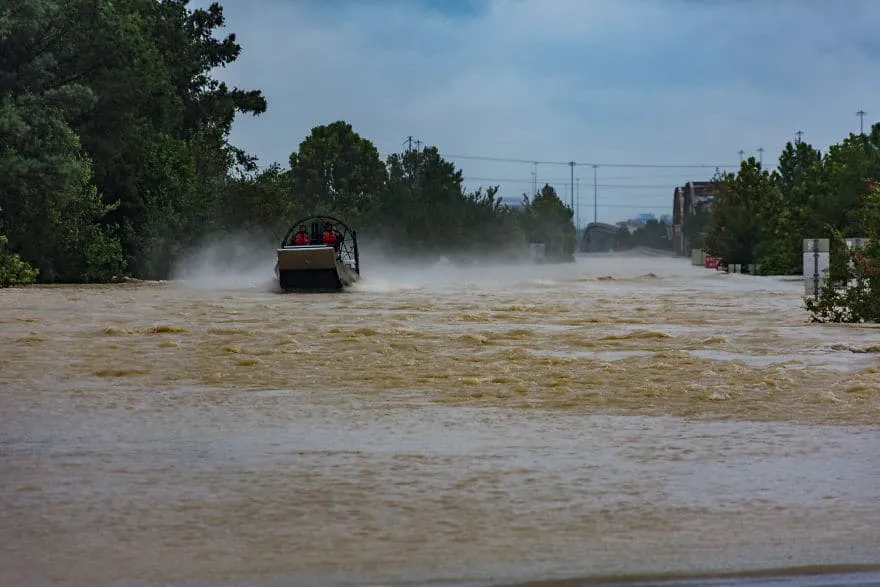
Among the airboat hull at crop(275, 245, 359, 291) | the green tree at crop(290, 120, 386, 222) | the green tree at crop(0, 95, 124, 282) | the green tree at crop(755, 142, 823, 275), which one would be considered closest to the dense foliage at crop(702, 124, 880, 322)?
the green tree at crop(755, 142, 823, 275)

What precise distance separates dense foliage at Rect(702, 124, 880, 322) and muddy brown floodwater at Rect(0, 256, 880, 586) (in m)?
5.24

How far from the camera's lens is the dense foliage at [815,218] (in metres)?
30.2

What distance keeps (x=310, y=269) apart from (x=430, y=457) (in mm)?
38593

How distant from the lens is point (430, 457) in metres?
11.2

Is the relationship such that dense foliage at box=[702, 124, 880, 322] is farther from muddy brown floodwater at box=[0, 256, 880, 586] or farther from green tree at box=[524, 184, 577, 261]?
green tree at box=[524, 184, 577, 261]

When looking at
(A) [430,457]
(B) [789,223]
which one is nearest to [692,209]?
(B) [789,223]

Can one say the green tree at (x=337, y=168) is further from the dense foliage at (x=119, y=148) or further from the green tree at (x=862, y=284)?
the green tree at (x=862, y=284)

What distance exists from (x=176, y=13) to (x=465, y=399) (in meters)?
71.3

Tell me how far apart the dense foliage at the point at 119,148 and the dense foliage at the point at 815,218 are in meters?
24.2

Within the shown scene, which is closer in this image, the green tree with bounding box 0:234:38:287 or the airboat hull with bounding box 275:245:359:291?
the airboat hull with bounding box 275:245:359:291

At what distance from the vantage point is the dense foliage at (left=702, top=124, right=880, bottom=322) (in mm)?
30188

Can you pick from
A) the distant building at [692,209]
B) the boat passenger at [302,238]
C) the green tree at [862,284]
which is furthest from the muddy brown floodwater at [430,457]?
the distant building at [692,209]

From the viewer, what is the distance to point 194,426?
13.1 metres

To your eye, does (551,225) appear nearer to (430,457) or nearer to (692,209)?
(692,209)
